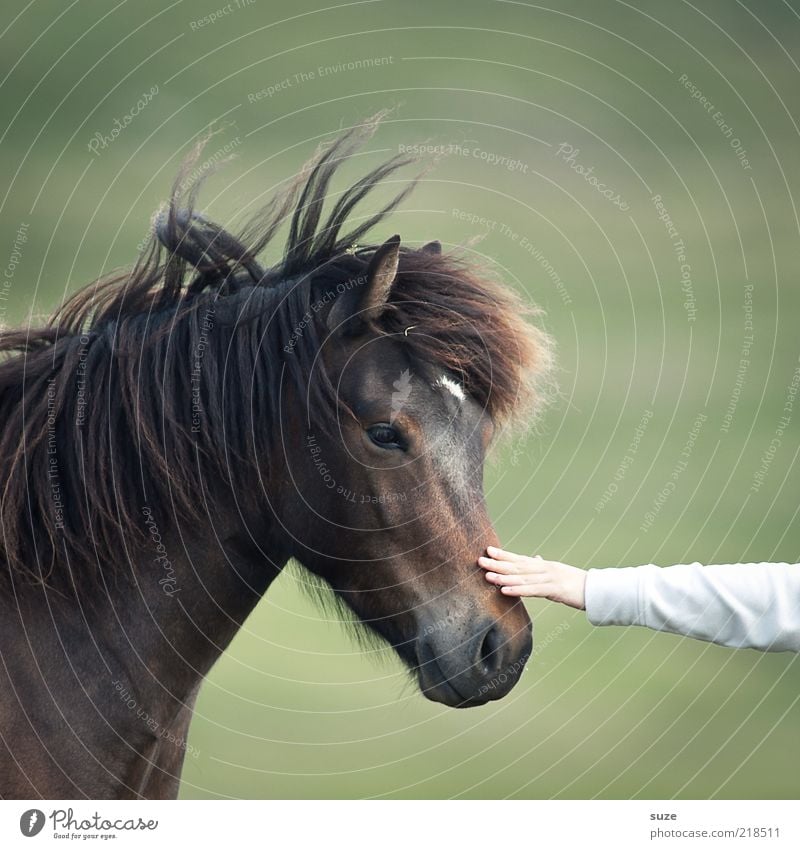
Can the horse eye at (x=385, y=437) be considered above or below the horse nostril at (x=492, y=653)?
above

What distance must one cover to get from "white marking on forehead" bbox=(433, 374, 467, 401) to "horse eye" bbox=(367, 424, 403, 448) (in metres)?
0.12

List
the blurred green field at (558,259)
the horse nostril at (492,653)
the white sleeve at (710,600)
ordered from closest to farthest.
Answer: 1. the horse nostril at (492,653)
2. the white sleeve at (710,600)
3. the blurred green field at (558,259)

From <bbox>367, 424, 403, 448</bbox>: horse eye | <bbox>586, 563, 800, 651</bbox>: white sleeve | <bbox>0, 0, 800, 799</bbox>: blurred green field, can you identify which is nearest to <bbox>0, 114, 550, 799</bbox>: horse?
<bbox>367, 424, 403, 448</bbox>: horse eye

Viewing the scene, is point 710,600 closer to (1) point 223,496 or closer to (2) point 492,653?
(2) point 492,653

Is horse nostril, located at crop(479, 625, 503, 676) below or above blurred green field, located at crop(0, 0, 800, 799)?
below

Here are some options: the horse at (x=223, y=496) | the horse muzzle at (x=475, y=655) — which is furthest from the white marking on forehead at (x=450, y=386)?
the horse muzzle at (x=475, y=655)

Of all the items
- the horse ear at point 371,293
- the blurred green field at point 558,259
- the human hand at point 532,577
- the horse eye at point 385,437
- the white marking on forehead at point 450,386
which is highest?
the blurred green field at point 558,259

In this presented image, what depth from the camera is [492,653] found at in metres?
1.87

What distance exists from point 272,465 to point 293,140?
18.7ft

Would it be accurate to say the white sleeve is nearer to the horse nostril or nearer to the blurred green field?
the horse nostril

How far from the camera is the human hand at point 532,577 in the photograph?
74.6 inches

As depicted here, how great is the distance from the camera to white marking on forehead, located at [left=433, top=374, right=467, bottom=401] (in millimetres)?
1918

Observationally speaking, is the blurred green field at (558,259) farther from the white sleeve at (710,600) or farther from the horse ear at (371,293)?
the horse ear at (371,293)

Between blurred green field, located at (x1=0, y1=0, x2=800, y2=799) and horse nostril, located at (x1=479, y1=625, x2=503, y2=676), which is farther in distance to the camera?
blurred green field, located at (x1=0, y1=0, x2=800, y2=799)
